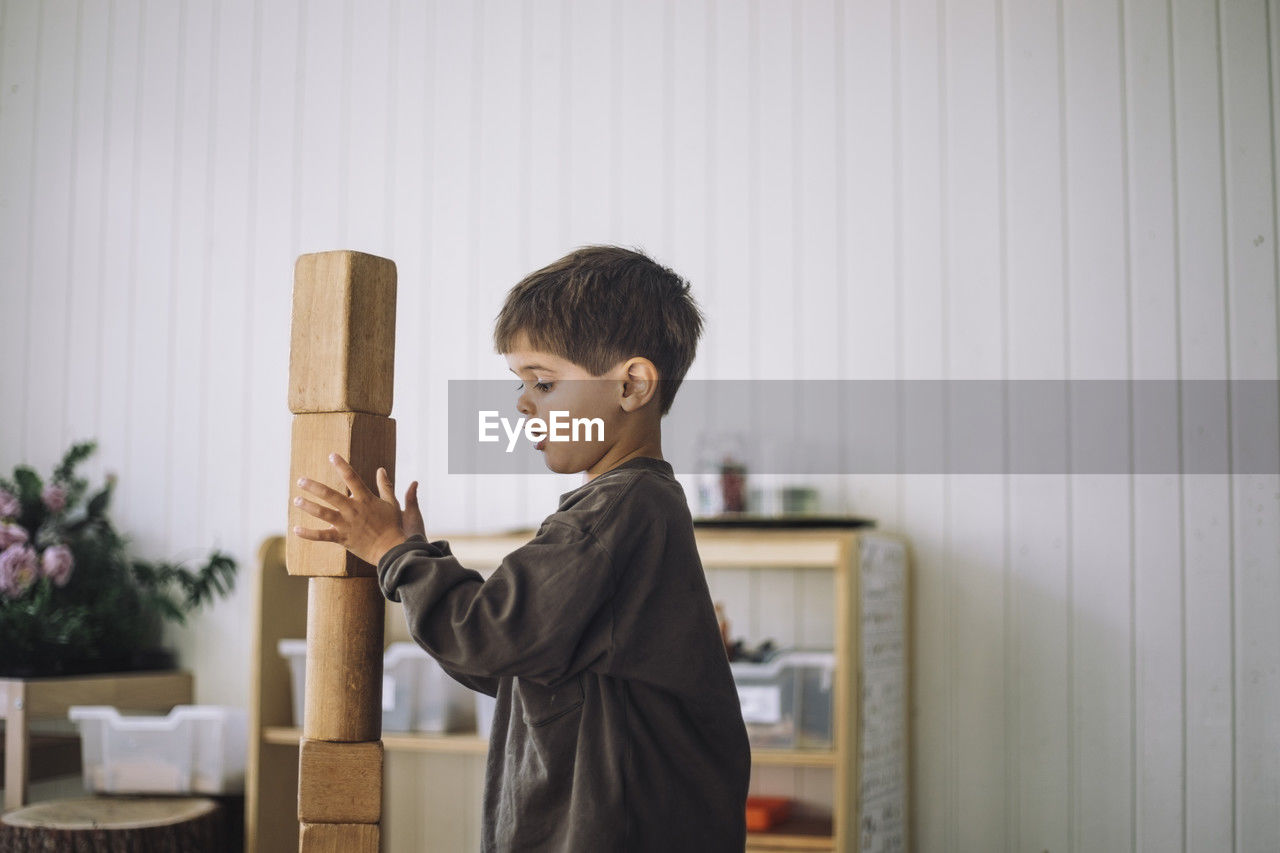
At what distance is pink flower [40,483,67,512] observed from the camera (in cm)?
277

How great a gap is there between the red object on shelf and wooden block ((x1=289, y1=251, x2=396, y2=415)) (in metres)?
1.41

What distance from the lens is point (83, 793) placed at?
9.72ft

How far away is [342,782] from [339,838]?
48mm

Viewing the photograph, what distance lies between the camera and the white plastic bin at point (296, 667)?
2.48 m

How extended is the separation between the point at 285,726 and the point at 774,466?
1.18 m

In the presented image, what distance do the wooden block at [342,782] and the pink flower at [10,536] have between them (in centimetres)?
196

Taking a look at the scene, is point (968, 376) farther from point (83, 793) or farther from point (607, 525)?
point (83, 793)

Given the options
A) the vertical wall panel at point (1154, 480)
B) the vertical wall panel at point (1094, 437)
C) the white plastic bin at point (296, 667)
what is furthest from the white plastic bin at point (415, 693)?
the vertical wall panel at point (1154, 480)

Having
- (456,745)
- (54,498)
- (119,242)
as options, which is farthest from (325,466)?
(119,242)

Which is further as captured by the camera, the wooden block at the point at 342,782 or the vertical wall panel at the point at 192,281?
the vertical wall panel at the point at 192,281

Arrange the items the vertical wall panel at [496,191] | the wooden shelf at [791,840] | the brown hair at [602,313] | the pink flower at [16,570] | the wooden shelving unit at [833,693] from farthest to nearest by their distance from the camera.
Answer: the vertical wall panel at [496,191] → the pink flower at [16,570] → the wooden shelf at [791,840] → the wooden shelving unit at [833,693] → the brown hair at [602,313]

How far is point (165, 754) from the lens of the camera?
256cm

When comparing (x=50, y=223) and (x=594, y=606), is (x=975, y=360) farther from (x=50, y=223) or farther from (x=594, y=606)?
(x=50, y=223)

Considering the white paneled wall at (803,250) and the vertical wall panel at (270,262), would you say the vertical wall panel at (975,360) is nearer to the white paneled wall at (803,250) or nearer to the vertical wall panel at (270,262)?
the white paneled wall at (803,250)
